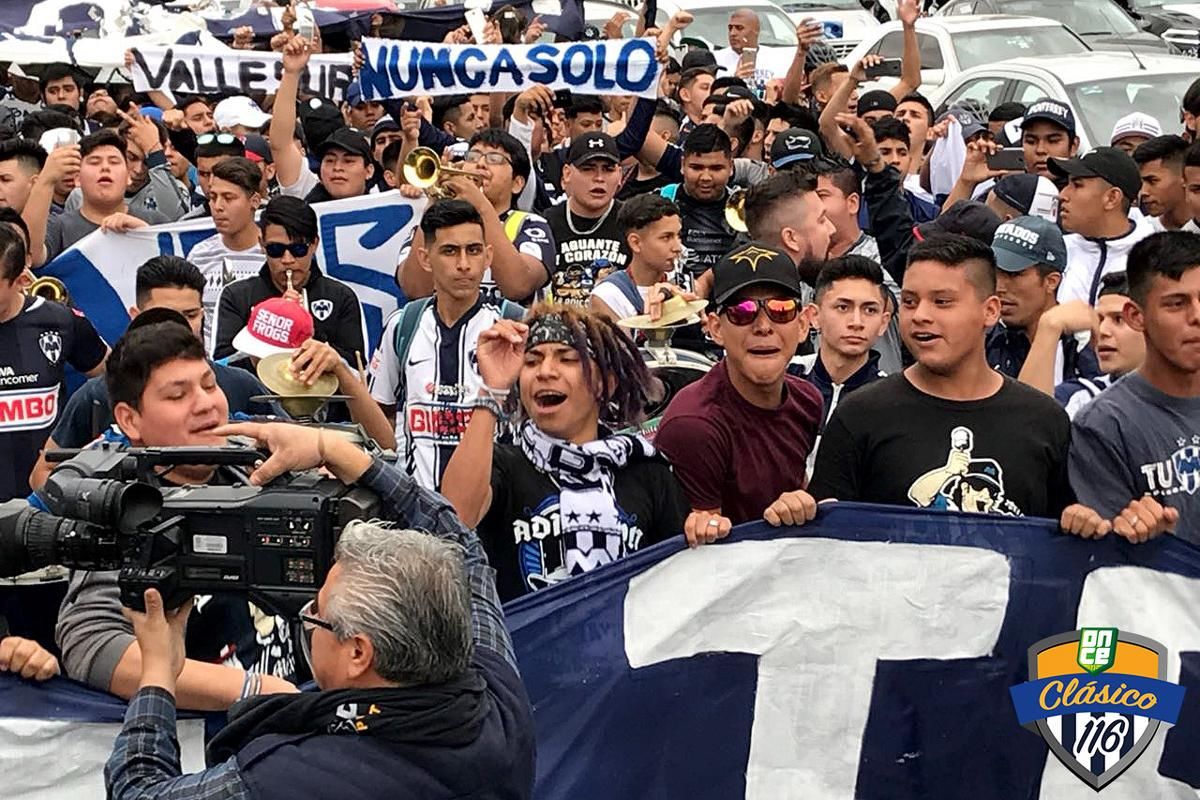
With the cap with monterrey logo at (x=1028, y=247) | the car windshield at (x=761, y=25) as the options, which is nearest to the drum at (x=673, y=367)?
the cap with monterrey logo at (x=1028, y=247)

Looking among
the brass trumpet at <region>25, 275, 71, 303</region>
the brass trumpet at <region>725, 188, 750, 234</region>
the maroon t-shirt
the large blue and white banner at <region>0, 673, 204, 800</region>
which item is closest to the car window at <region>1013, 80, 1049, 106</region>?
the brass trumpet at <region>725, 188, 750, 234</region>

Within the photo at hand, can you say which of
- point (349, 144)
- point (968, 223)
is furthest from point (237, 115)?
point (968, 223)

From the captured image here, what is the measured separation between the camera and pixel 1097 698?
4.68 meters

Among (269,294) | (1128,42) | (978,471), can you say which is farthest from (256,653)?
(1128,42)

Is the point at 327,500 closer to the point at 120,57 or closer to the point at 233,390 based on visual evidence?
the point at 233,390

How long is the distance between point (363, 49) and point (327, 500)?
6.96 meters

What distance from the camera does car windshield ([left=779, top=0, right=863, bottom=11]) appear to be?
2038cm

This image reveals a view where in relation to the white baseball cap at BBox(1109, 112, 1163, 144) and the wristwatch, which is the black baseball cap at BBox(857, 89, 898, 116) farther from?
the wristwatch

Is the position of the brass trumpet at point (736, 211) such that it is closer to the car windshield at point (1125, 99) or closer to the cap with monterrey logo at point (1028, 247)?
the cap with monterrey logo at point (1028, 247)

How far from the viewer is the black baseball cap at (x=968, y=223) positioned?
23.2 feet

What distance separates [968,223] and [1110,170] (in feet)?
2.99

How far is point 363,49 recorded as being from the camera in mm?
9828

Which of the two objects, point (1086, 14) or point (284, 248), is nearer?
point (284, 248)

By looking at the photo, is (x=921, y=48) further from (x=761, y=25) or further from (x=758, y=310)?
(x=758, y=310)
